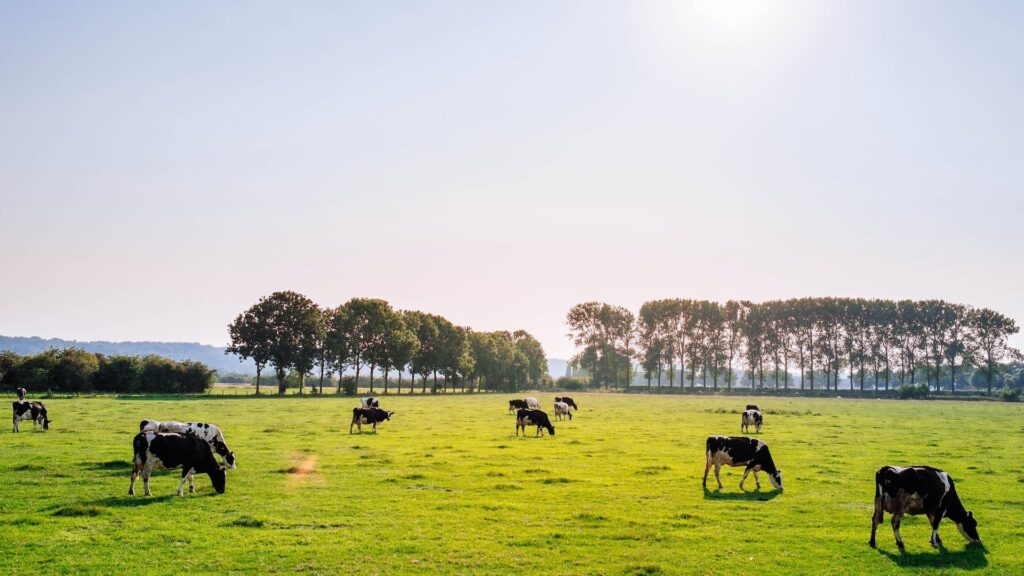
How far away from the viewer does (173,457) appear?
20234mm

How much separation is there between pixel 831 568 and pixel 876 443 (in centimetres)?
2865

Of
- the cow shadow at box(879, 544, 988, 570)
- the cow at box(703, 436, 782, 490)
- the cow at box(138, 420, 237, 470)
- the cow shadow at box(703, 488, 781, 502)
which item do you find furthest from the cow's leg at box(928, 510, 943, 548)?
the cow at box(138, 420, 237, 470)

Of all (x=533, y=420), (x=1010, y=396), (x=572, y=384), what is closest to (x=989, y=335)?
(x=1010, y=396)

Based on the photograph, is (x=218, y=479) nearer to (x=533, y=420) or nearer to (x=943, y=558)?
(x=943, y=558)

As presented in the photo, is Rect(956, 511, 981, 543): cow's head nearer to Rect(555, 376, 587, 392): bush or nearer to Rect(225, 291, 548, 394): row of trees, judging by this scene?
Rect(225, 291, 548, 394): row of trees

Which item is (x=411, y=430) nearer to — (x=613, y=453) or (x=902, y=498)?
(x=613, y=453)

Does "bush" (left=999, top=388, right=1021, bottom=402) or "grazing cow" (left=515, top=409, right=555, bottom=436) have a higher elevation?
"grazing cow" (left=515, top=409, right=555, bottom=436)

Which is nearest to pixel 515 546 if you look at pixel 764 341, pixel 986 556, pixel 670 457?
pixel 986 556

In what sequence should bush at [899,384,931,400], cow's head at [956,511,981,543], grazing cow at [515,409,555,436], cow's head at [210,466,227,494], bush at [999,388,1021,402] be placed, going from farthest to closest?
bush at [899,384,931,400] → bush at [999,388,1021,402] → grazing cow at [515,409,555,436] → cow's head at [210,466,227,494] → cow's head at [956,511,981,543]

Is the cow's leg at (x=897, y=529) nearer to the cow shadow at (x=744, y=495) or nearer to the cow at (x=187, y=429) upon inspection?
the cow shadow at (x=744, y=495)

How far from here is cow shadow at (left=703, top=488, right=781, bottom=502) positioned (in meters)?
21.0

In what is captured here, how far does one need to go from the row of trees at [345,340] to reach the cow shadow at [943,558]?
9367cm

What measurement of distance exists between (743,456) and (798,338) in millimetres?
157250

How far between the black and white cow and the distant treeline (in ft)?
274
